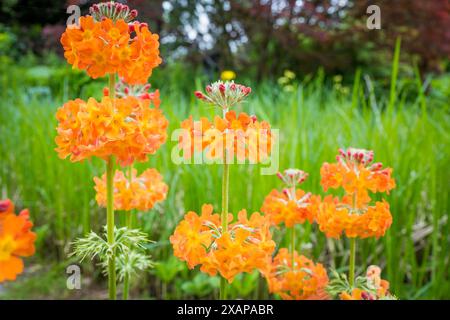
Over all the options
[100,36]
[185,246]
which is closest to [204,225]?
[185,246]

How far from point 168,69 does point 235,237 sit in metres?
2.63

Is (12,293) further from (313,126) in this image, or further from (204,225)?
(313,126)

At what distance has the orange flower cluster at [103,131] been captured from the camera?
0.50 metres

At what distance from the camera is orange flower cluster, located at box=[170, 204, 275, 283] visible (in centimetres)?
51

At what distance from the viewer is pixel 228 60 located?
3.44 meters

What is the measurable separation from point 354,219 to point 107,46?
41cm

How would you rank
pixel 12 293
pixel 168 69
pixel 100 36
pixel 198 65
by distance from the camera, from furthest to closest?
pixel 198 65 → pixel 168 69 → pixel 12 293 → pixel 100 36

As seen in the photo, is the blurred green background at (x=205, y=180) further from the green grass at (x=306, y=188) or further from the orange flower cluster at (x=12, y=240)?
the orange flower cluster at (x=12, y=240)

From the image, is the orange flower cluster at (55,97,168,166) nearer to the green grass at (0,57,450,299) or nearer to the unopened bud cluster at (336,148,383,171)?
the unopened bud cluster at (336,148,383,171)

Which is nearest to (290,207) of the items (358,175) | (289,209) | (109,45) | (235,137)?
(289,209)

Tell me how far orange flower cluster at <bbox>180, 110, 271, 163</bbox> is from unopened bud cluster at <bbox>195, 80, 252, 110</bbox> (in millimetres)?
27

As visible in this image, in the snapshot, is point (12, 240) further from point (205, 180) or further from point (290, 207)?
point (205, 180)
